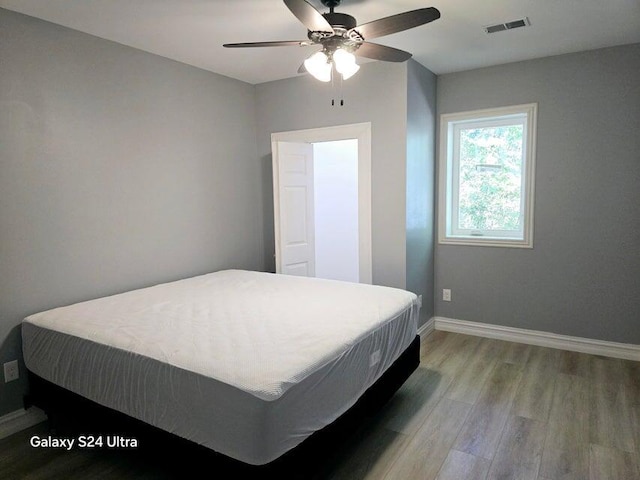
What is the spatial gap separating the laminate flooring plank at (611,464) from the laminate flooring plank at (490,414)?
1.48 feet

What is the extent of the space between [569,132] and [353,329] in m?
2.72

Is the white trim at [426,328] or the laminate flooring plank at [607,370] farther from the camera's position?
the white trim at [426,328]

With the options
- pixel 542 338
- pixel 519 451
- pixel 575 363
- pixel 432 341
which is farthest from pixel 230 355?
pixel 542 338

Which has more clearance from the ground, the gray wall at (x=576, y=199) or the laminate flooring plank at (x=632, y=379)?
the gray wall at (x=576, y=199)

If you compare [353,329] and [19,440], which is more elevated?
[353,329]

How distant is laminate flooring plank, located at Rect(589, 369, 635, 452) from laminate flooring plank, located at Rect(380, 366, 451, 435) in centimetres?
90

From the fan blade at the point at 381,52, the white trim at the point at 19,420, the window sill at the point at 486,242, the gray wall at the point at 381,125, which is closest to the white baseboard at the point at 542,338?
the window sill at the point at 486,242

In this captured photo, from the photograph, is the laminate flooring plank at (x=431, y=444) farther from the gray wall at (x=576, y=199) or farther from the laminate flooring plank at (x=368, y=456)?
the gray wall at (x=576, y=199)

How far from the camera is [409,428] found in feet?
7.99

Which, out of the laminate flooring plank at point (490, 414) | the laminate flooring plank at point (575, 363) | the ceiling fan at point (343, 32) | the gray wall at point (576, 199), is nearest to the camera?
the ceiling fan at point (343, 32)

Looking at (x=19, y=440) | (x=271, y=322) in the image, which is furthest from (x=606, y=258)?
(x=19, y=440)

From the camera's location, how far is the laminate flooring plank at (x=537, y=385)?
8.56 ft

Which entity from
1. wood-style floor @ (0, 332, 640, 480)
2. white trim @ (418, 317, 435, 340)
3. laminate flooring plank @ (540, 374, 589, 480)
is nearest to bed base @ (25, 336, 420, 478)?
wood-style floor @ (0, 332, 640, 480)

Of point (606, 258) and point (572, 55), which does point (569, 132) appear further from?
point (606, 258)
